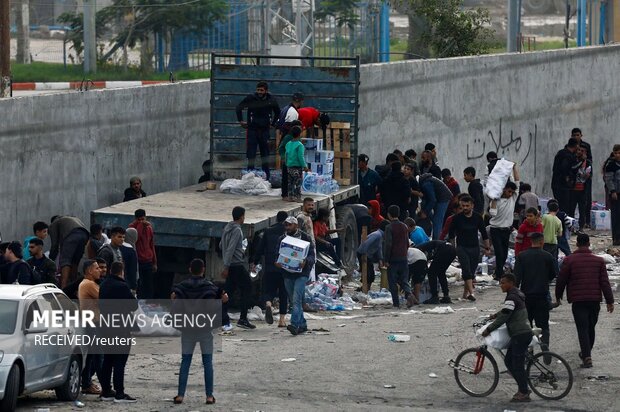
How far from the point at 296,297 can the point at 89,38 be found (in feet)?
109

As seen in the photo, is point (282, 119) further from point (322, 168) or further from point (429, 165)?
point (429, 165)

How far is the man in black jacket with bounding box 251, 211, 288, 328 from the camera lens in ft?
57.3

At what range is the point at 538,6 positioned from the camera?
88188 millimetres

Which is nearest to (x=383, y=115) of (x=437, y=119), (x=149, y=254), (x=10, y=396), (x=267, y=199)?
(x=437, y=119)

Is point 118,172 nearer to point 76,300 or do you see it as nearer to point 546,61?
point 76,300

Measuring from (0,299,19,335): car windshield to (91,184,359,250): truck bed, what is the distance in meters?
5.18

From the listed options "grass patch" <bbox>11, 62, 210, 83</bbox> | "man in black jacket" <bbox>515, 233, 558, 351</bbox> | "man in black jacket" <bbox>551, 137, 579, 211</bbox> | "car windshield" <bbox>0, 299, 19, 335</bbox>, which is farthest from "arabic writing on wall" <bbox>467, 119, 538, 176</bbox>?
"grass patch" <bbox>11, 62, 210, 83</bbox>

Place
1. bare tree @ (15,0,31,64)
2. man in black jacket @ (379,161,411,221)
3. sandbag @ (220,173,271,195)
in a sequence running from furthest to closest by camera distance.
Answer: bare tree @ (15,0,31,64), man in black jacket @ (379,161,411,221), sandbag @ (220,173,271,195)

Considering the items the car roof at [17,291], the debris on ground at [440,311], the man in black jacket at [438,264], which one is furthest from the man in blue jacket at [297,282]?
the car roof at [17,291]

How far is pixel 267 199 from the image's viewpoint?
2059cm

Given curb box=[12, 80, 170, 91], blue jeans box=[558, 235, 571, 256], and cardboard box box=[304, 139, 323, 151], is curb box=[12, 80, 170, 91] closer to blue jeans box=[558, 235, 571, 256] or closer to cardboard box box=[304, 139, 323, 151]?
cardboard box box=[304, 139, 323, 151]

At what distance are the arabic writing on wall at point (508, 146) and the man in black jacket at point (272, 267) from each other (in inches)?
466

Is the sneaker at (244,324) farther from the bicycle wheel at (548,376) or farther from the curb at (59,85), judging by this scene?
the curb at (59,85)

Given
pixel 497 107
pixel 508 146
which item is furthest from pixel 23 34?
pixel 497 107
